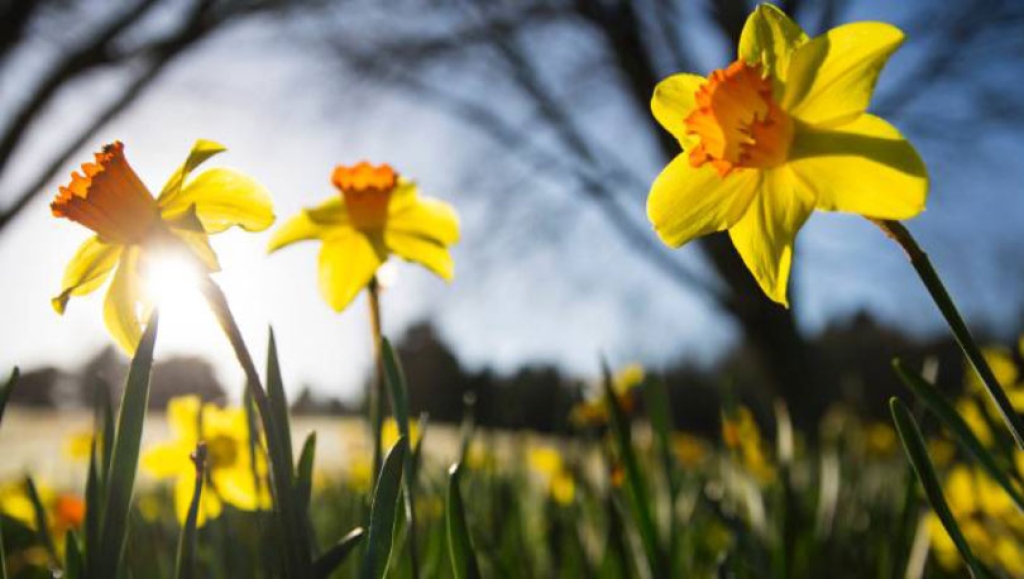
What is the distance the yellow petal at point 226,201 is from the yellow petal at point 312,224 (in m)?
0.22

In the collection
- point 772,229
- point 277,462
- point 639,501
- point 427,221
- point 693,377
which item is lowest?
point 693,377

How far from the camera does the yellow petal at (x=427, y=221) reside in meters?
0.92

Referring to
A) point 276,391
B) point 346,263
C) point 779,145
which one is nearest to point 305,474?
point 276,391

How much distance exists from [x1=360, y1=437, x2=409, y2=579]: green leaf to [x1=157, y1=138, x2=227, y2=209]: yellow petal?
274 millimetres

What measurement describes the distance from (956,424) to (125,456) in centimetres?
56

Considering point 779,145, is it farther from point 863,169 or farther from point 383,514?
point 383,514

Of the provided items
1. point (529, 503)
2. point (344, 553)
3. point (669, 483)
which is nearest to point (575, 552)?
point (669, 483)

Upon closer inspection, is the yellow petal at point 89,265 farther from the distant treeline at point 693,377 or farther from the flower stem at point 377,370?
the distant treeline at point 693,377

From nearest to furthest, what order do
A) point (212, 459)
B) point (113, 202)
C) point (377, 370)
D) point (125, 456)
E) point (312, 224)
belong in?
point (125, 456), point (113, 202), point (377, 370), point (312, 224), point (212, 459)

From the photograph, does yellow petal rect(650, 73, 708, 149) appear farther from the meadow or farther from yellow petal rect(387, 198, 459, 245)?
yellow petal rect(387, 198, 459, 245)

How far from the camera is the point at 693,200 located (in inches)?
23.8

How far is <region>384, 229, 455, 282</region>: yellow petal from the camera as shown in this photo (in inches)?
35.5

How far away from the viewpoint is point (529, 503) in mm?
2900

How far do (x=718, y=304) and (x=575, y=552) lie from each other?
583 centimetres
